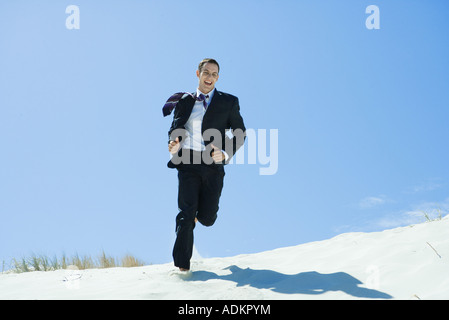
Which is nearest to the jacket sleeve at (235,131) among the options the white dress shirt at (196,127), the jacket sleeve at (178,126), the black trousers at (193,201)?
the white dress shirt at (196,127)

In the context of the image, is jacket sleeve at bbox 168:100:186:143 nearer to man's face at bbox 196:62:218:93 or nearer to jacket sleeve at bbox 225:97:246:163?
man's face at bbox 196:62:218:93

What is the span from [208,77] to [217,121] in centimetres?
50

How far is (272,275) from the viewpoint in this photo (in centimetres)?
441

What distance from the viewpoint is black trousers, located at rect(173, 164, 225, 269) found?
15.0 ft

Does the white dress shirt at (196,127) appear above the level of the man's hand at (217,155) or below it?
above

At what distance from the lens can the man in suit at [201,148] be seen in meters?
4.62

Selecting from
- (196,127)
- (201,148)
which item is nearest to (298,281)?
(201,148)

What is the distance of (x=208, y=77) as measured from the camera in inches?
190

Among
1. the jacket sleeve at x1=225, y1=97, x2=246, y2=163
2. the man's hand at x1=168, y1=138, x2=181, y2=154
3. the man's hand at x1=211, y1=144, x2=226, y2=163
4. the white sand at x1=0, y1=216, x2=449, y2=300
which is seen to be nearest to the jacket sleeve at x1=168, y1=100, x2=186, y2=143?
the man's hand at x1=168, y1=138, x2=181, y2=154

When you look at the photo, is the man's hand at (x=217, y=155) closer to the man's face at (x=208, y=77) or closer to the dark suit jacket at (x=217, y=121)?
the dark suit jacket at (x=217, y=121)

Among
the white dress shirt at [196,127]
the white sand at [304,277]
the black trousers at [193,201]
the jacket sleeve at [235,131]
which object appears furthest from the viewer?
the jacket sleeve at [235,131]
